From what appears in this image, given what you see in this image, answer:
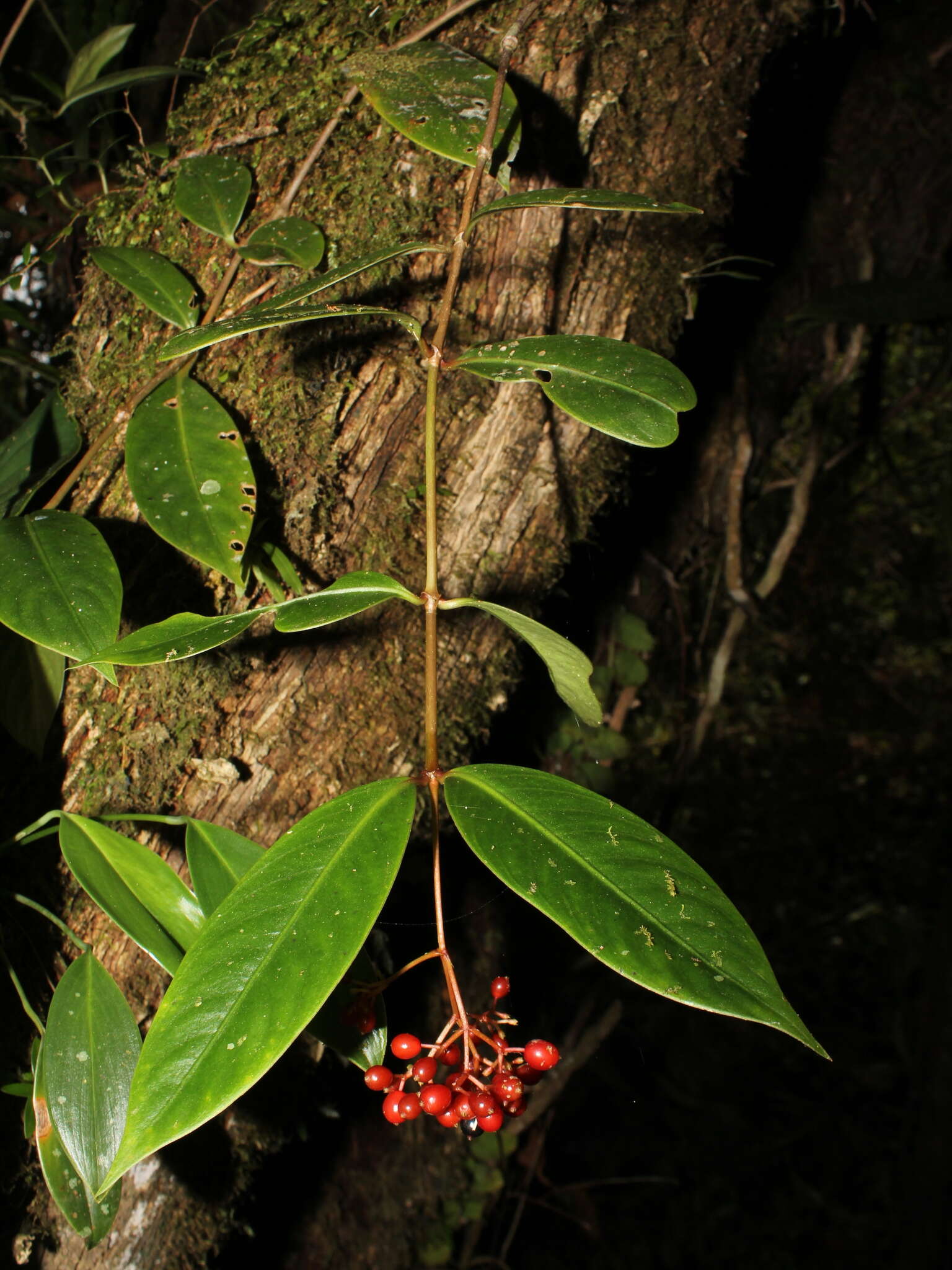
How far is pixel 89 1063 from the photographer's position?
2.02 feet

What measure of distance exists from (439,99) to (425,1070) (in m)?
0.74

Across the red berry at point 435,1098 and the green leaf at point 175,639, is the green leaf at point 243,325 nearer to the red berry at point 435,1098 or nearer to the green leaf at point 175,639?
the green leaf at point 175,639

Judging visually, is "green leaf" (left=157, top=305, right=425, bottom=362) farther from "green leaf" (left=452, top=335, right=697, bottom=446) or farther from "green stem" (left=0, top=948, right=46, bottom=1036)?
"green stem" (left=0, top=948, right=46, bottom=1036)

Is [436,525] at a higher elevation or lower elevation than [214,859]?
higher

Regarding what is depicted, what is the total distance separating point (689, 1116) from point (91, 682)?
287cm

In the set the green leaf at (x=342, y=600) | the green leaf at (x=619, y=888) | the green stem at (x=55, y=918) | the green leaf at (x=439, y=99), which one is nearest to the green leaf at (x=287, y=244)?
the green leaf at (x=439, y=99)

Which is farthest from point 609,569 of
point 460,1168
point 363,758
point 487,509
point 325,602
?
point 460,1168

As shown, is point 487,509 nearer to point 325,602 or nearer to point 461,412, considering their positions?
point 461,412

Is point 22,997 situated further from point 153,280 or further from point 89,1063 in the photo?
point 153,280

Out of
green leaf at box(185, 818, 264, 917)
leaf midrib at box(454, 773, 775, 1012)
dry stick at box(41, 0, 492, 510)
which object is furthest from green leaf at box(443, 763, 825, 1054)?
dry stick at box(41, 0, 492, 510)

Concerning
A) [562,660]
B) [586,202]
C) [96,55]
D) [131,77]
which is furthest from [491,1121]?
[96,55]

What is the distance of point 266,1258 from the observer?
4.02 ft

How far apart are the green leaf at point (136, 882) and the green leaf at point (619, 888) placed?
0.28 metres

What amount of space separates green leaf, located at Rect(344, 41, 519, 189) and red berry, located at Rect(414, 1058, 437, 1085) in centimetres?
65
